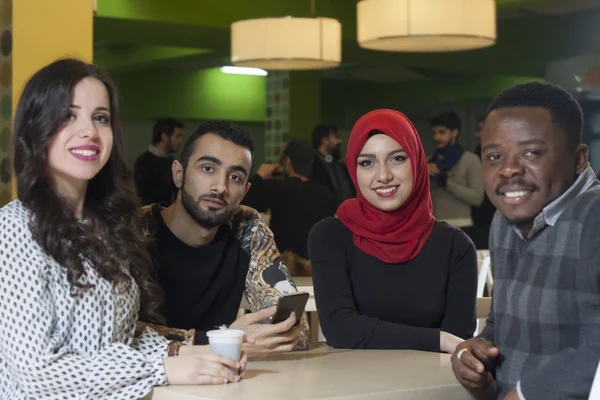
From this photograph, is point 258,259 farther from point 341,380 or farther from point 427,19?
point 427,19

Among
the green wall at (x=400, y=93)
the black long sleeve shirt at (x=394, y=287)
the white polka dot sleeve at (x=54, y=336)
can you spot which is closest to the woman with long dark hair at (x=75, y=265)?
the white polka dot sleeve at (x=54, y=336)

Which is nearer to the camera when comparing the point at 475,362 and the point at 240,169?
the point at 475,362

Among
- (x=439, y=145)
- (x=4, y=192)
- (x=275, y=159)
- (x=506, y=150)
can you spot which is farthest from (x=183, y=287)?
(x=275, y=159)

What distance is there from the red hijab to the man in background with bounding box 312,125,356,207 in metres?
3.87

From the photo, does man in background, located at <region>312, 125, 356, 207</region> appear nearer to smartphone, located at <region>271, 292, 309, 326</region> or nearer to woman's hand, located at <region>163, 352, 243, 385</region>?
smartphone, located at <region>271, 292, 309, 326</region>

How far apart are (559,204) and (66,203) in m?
0.96

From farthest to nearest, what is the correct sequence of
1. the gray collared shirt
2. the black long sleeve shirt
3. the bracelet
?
the black long sleeve shirt < the bracelet < the gray collared shirt

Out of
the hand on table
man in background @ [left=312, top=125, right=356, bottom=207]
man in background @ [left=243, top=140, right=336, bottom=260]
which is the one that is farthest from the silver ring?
man in background @ [left=312, top=125, right=356, bottom=207]

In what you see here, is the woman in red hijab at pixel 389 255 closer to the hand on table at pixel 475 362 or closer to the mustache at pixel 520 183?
the hand on table at pixel 475 362

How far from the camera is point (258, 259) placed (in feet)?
8.46

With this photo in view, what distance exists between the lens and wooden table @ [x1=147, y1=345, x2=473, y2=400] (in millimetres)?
1732

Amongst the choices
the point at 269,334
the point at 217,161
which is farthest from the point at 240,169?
the point at 269,334

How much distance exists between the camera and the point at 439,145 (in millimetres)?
6625

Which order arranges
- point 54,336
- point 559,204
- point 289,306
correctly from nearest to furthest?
1. point 559,204
2. point 54,336
3. point 289,306
